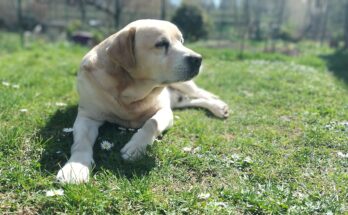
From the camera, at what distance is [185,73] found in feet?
9.14

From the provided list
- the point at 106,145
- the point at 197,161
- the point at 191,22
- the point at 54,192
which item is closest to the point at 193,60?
the point at 197,161

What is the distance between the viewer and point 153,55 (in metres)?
2.84

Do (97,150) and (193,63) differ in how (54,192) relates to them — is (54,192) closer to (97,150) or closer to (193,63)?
(97,150)

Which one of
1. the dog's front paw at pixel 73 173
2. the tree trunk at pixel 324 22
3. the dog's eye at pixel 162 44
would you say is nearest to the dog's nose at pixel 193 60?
the dog's eye at pixel 162 44

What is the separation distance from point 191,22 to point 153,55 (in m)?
8.71

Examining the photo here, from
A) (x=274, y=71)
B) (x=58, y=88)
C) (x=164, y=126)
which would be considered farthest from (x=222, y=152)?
(x=274, y=71)

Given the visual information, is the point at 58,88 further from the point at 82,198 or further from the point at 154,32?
the point at 82,198

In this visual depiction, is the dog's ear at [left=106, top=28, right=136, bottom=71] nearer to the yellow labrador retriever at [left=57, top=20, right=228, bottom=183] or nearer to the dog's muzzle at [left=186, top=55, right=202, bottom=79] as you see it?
the yellow labrador retriever at [left=57, top=20, right=228, bottom=183]

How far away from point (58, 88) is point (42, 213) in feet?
9.84

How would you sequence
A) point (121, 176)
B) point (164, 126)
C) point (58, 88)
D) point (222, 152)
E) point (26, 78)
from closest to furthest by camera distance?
point (121, 176) < point (222, 152) < point (164, 126) < point (58, 88) < point (26, 78)

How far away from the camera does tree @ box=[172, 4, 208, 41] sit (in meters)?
10.9

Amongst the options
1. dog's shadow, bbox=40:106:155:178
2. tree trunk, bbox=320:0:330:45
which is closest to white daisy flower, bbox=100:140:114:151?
dog's shadow, bbox=40:106:155:178

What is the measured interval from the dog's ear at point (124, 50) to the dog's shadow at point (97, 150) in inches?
21.8

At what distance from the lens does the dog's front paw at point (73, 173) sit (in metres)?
2.13
